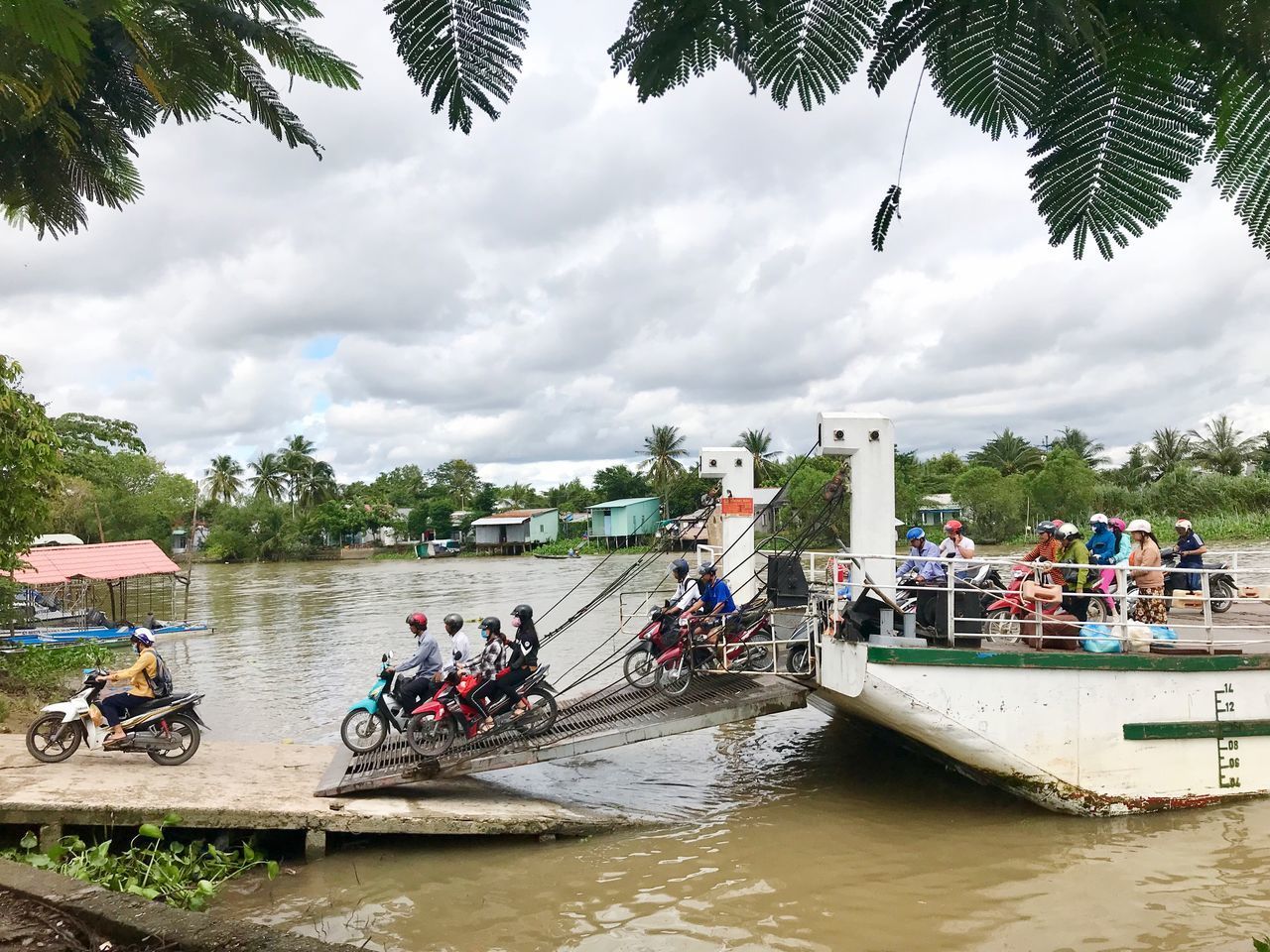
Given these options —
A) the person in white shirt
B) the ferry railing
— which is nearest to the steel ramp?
the ferry railing

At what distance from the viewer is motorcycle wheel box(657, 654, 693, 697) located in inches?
360

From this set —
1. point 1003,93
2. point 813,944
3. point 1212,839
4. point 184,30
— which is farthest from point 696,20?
point 1212,839

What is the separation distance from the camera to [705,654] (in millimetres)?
9391

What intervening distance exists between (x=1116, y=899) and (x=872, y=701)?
82.7 inches

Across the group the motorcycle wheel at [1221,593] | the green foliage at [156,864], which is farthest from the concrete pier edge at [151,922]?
the motorcycle wheel at [1221,593]

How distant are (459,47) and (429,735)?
766 centimetres

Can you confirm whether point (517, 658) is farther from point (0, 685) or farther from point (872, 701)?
point (0, 685)

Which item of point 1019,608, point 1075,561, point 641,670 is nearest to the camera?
point 1075,561

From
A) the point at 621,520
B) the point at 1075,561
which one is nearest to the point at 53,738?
the point at 1075,561

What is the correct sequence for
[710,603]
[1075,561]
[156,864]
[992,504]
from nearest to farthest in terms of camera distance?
[156,864] → [1075,561] → [710,603] → [992,504]

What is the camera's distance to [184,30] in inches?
72.7

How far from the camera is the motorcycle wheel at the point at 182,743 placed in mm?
8422

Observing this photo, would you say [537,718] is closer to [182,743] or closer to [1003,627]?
[182,743]

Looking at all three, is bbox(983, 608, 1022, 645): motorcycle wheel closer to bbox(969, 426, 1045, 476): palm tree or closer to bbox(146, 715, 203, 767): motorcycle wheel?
bbox(146, 715, 203, 767): motorcycle wheel
